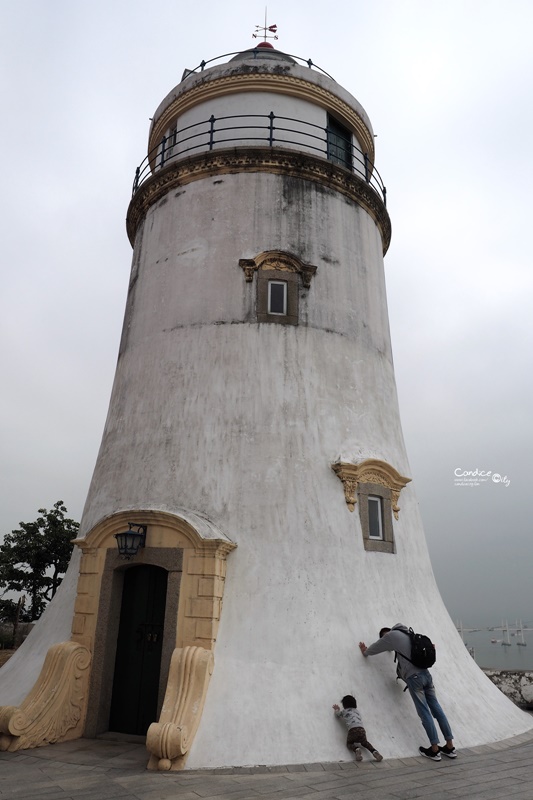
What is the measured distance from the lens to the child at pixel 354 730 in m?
7.80

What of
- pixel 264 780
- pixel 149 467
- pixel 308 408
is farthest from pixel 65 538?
pixel 264 780

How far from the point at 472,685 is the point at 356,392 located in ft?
18.1

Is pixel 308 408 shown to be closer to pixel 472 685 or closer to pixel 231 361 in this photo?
pixel 231 361

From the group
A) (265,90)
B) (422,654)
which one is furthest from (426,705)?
(265,90)

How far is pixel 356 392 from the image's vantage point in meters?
11.3

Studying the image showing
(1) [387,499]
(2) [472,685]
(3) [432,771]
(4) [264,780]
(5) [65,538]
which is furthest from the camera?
(5) [65,538]

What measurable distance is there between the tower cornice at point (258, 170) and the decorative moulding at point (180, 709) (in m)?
9.42

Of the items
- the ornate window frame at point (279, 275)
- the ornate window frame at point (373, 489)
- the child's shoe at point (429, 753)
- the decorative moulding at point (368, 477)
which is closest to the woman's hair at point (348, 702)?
the child's shoe at point (429, 753)

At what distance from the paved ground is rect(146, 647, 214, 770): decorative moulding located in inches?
8.5

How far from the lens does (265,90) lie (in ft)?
45.5

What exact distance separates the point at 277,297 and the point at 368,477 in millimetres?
3880

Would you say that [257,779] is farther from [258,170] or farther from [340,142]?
[340,142]

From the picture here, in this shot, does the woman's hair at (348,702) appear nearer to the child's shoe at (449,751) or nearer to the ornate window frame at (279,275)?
the child's shoe at (449,751)

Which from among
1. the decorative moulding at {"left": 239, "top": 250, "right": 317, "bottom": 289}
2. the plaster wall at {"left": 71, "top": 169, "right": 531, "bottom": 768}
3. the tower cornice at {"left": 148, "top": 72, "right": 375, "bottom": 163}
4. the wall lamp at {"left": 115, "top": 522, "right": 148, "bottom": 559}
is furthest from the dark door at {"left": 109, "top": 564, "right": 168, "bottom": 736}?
the tower cornice at {"left": 148, "top": 72, "right": 375, "bottom": 163}
